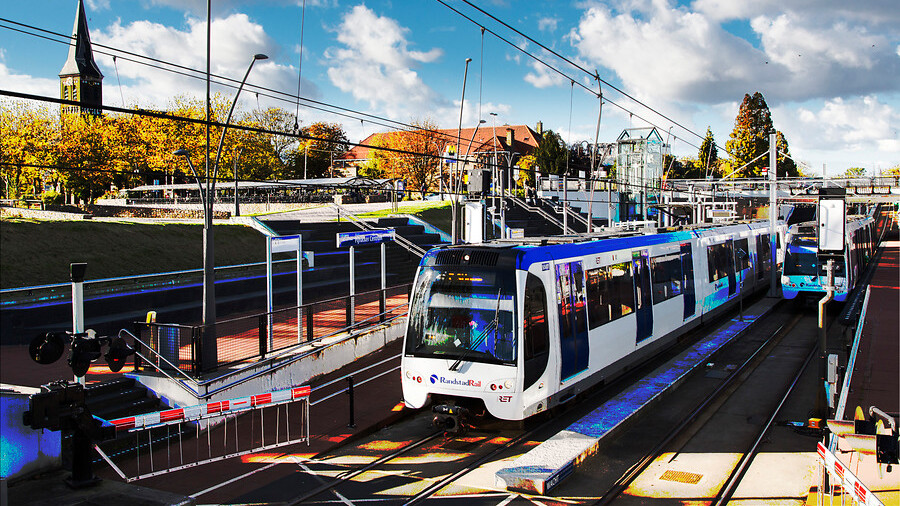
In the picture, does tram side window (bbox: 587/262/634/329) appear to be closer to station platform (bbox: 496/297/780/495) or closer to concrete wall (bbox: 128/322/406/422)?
station platform (bbox: 496/297/780/495)

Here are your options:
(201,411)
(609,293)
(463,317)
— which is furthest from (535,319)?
(201,411)

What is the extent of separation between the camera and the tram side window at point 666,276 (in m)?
15.8

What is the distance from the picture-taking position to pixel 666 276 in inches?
653

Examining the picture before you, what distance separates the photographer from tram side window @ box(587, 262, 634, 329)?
12.7 m

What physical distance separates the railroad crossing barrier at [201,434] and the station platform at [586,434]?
151 inches

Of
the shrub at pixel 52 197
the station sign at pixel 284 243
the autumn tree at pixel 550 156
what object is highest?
the autumn tree at pixel 550 156

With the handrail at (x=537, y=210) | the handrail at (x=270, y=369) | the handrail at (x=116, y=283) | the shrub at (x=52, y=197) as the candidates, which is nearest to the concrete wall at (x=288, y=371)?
the handrail at (x=270, y=369)

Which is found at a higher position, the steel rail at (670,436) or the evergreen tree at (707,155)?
the evergreen tree at (707,155)

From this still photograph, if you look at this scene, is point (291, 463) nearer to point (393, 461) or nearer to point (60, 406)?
point (393, 461)

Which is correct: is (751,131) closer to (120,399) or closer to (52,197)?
(52,197)

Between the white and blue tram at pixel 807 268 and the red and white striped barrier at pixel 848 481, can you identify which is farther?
the white and blue tram at pixel 807 268

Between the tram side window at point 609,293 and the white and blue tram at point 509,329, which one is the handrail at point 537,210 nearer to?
the tram side window at point 609,293

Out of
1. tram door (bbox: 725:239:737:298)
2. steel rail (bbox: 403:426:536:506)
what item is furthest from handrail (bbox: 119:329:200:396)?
tram door (bbox: 725:239:737:298)

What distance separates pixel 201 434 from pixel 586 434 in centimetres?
663
